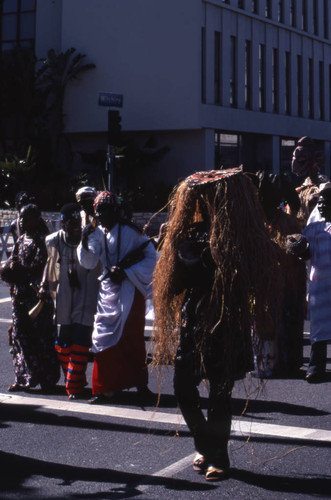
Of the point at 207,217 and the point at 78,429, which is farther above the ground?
the point at 207,217

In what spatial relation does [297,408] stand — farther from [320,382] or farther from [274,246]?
[274,246]

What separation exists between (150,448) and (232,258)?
1637mm

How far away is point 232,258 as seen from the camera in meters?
5.21

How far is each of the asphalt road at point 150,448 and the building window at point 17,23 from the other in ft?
100

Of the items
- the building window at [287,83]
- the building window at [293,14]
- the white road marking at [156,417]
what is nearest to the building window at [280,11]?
the building window at [293,14]

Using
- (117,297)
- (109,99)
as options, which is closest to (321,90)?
(109,99)

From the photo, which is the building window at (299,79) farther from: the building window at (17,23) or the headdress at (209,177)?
the headdress at (209,177)

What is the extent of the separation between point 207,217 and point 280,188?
3356 mm

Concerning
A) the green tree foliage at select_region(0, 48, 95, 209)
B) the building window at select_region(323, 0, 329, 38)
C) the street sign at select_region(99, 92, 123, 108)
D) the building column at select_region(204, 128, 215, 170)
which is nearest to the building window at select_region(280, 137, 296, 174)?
the building column at select_region(204, 128, 215, 170)

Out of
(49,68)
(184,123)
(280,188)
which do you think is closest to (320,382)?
(280,188)

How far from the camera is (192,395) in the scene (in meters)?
5.36

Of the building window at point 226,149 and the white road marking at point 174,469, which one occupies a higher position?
the building window at point 226,149

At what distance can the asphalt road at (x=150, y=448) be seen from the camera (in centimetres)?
530

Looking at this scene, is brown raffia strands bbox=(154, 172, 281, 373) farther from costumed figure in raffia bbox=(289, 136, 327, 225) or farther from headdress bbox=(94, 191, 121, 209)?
costumed figure in raffia bbox=(289, 136, 327, 225)
